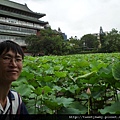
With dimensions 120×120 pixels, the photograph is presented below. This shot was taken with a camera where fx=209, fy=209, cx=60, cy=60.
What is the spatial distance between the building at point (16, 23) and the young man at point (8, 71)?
1901 cm

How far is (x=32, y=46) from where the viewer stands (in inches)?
754

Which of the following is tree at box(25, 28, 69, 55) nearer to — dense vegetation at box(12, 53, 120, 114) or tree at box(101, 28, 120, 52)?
tree at box(101, 28, 120, 52)

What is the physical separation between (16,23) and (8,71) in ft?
72.2

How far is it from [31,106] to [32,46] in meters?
18.3

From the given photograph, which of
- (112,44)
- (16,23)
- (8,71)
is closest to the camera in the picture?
→ (8,71)

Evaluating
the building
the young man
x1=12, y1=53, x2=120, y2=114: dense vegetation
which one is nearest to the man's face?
the young man

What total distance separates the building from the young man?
62.4 ft

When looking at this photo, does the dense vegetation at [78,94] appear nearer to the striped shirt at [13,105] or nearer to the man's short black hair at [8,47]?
the striped shirt at [13,105]

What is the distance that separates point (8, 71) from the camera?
2.66 ft

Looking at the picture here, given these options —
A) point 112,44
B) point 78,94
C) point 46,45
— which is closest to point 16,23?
point 46,45

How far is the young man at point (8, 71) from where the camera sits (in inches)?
32.0

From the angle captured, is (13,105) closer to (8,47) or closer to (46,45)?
(8,47)

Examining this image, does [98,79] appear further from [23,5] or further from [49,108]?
[23,5]

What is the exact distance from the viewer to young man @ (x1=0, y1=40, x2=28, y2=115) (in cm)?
81
